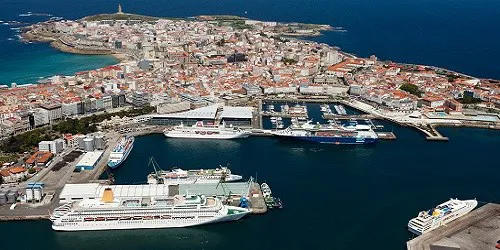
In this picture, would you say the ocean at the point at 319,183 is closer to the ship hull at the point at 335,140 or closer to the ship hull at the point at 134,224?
the ship hull at the point at 134,224

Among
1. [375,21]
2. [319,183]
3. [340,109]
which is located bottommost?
[319,183]

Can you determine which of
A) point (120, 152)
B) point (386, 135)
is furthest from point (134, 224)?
point (386, 135)

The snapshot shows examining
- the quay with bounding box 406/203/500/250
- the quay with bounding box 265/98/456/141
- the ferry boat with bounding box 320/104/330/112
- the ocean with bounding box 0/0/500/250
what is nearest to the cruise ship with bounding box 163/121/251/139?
the ocean with bounding box 0/0/500/250

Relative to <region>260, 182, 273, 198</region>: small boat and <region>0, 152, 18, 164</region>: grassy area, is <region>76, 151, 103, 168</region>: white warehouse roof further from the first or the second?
<region>260, 182, 273, 198</region>: small boat

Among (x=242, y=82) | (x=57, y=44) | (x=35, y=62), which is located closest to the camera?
(x=242, y=82)

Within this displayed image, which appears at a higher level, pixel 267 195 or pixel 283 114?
pixel 283 114

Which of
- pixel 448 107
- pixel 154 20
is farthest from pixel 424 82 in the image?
pixel 154 20

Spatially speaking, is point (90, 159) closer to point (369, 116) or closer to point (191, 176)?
point (191, 176)
